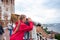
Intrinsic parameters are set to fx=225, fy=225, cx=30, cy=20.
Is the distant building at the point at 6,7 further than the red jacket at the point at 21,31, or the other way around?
the distant building at the point at 6,7

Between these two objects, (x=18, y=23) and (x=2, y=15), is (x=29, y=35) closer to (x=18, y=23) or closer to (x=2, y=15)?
(x=18, y=23)

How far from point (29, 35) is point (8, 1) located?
142 centimetres

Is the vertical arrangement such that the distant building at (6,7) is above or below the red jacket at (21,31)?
above

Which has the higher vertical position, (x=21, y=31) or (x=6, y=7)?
(x=6, y=7)

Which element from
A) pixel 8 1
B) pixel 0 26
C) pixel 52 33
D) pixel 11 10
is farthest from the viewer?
pixel 52 33

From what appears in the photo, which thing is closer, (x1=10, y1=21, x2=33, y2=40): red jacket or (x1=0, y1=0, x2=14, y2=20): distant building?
(x1=10, y1=21, x2=33, y2=40): red jacket

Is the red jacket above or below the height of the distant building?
below

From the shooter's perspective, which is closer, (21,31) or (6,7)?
(21,31)

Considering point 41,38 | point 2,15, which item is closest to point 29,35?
point 2,15

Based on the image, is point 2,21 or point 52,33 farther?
point 52,33

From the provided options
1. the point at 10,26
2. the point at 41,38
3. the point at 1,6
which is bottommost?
the point at 41,38

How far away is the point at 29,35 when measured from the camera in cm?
379

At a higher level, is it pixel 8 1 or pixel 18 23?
pixel 8 1

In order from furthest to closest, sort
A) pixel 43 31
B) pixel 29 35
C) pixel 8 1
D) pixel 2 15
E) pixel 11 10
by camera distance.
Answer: pixel 43 31 → pixel 8 1 → pixel 11 10 → pixel 2 15 → pixel 29 35
